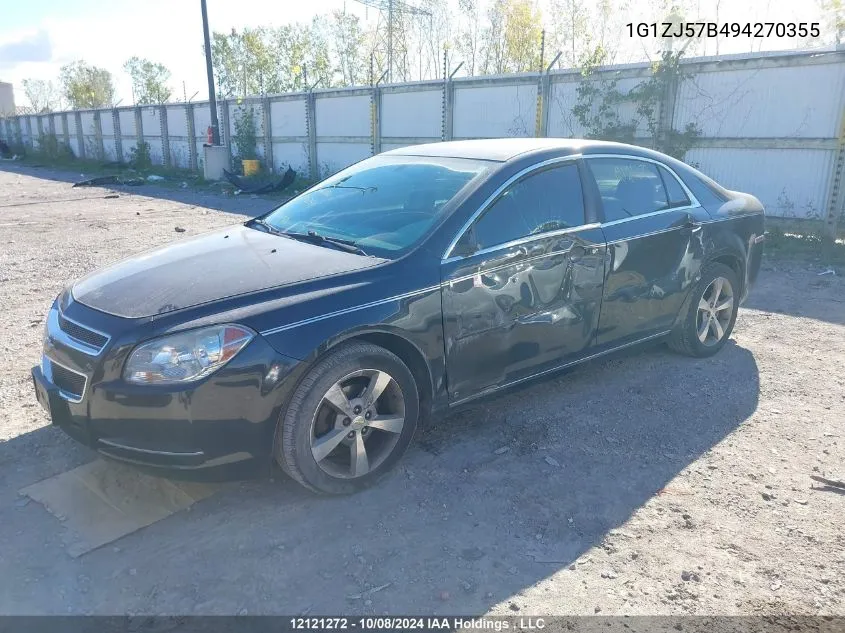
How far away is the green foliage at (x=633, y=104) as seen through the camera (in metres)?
11.1

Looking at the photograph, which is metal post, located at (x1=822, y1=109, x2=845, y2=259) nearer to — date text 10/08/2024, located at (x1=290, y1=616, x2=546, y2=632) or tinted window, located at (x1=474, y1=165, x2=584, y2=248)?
tinted window, located at (x1=474, y1=165, x2=584, y2=248)

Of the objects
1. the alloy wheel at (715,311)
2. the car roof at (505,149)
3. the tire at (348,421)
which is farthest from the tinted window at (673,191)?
the tire at (348,421)

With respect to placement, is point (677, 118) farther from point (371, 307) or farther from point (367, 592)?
point (367, 592)

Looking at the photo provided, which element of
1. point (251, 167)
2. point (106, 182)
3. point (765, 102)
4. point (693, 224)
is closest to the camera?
point (693, 224)

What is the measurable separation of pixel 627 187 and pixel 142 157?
92.1ft

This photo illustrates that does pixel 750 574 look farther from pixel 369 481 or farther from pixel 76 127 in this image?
pixel 76 127

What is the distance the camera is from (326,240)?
149 inches

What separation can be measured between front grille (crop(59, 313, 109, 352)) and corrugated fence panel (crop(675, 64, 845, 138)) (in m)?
10.3

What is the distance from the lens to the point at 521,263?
3.75m

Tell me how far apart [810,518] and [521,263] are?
6.26ft

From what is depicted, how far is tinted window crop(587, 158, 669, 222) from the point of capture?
4348 millimetres

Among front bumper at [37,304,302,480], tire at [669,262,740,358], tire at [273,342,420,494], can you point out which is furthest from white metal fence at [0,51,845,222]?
front bumper at [37,304,302,480]

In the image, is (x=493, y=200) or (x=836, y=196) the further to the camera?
(x=836, y=196)

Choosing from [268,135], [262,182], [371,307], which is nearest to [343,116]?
[262,182]
